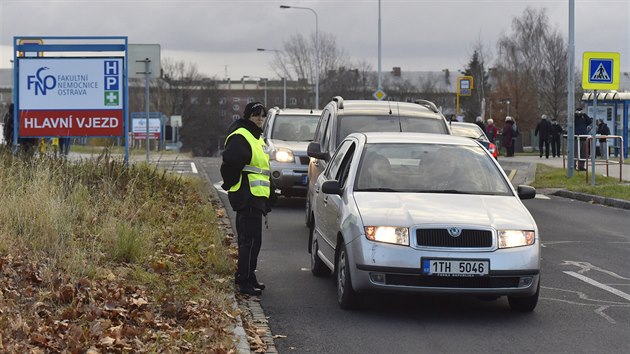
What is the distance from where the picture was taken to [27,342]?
6.33 meters

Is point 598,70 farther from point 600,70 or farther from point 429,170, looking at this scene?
point 429,170

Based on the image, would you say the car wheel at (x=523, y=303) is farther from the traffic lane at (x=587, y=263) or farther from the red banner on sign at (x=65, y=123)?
the red banner on sign at (x=65, y=123)

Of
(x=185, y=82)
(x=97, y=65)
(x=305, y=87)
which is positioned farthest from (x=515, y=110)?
(x=97, y=65)

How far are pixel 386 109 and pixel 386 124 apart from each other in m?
0.38

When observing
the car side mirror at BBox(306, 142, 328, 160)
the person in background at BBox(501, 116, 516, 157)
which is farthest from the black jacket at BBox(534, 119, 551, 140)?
the car side mirror at BBox(306, 142, 328, 160)

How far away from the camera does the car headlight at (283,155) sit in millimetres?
18359

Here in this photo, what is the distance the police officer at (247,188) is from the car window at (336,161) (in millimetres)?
1106

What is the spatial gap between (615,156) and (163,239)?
32.9 m

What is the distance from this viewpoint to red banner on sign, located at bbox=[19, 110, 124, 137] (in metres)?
19.2

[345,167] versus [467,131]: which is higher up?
[467,131]

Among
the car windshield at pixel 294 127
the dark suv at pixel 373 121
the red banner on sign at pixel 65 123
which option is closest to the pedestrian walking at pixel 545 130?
the car windshield at pixel 294 127

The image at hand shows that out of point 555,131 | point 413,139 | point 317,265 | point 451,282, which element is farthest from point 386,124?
point 555,131

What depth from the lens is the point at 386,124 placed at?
14969 mm

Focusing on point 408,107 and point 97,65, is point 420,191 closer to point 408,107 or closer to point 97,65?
point 408,107
